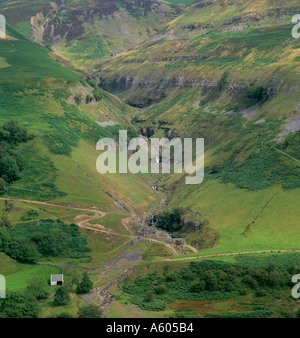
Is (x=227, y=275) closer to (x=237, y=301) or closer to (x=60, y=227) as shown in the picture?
(x=237, y=301)

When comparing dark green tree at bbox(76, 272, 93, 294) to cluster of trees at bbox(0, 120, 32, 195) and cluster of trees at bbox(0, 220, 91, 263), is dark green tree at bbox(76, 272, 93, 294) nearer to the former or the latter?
cluster of trees at bbox(0, 220, 91, 263)

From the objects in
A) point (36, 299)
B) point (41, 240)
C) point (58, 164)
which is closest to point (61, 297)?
point (36, 299)

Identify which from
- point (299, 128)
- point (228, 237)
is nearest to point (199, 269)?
point (228, 237)

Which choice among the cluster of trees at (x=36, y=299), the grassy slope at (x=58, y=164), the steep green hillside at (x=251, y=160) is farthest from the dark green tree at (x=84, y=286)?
the steep green hillside at (x=251, y=160)

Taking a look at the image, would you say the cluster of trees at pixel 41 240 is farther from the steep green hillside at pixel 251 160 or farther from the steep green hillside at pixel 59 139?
the steep green hillside at pixel 251 160

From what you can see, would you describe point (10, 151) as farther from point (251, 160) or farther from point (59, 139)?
point (251, 160)
